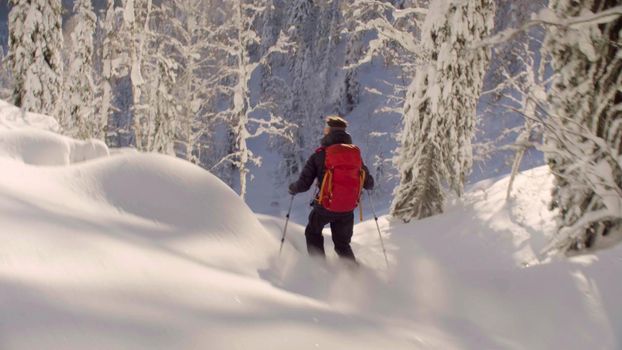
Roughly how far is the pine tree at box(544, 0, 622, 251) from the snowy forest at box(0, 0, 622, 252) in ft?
0.04

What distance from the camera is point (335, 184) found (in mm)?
4719

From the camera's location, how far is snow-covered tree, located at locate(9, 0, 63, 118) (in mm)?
14367

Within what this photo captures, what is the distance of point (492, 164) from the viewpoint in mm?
24219

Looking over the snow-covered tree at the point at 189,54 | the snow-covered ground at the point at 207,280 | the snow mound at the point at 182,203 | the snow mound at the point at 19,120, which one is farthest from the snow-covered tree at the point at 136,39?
the snow mound at the point at 182,203

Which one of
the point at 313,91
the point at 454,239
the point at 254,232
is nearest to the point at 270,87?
the point at 313,91

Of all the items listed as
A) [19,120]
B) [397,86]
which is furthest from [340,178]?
[397,86]

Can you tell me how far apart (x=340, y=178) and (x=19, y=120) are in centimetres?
339

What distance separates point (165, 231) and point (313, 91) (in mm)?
28410

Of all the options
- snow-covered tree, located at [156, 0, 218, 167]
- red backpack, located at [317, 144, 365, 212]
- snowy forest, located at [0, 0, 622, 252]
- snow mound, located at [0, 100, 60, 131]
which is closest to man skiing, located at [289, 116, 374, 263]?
red backpack, located at [317, 144, 365, 212]

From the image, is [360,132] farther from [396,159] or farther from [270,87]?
[396,159]

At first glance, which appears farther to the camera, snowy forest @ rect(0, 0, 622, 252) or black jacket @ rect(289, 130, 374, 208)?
black jacket @ rect(289, 130, 374, 208)

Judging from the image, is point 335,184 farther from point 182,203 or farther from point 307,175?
point 182,203

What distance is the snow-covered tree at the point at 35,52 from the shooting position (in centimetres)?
1437

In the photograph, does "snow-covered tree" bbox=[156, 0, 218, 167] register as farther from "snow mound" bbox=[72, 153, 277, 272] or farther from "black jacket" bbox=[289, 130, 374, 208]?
"snow mound" bbox=[72, 153, 277, 272]
